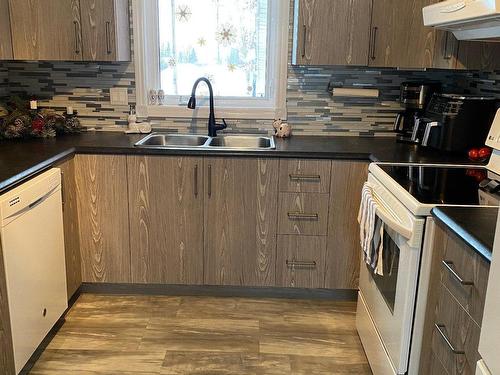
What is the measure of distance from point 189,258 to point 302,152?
2.94ft

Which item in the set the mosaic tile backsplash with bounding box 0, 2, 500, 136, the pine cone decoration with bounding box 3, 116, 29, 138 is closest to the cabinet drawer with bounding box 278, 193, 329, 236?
the mosaic tile backsplash with bounding box 0, 2, 500, 136

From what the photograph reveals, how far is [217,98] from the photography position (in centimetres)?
325

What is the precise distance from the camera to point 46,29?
2.78 meters

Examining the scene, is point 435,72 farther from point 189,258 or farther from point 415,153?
point 189,258

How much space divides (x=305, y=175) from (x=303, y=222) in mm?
276

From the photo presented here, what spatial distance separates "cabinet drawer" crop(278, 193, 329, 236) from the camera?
275 centimetres

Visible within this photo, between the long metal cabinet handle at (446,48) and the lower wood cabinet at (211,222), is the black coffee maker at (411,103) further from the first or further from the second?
the lower wood cabinet at (211,222)

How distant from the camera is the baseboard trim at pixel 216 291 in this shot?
9.62 ft

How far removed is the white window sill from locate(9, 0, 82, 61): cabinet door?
57 cm

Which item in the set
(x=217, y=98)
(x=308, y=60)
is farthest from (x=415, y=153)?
(x=217, y=98)

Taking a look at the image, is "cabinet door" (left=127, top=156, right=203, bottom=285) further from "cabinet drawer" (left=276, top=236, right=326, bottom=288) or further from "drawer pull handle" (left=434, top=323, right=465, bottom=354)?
"drawer pull handle" (left=434, top=323, right=465, bottom=354)

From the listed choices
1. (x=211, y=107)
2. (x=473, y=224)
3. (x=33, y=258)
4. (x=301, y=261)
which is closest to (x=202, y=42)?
(x=211, y=107)

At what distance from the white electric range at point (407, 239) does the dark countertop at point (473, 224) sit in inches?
3.0

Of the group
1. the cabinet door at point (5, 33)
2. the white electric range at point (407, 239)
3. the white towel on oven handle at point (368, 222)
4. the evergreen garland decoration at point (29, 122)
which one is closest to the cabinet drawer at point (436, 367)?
the white electric range at point (407, 239)
